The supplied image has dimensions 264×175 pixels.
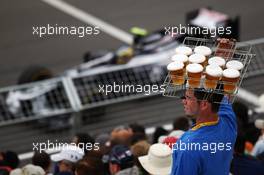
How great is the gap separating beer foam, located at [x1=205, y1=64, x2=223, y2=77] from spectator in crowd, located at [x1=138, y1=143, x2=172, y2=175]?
1432 mm

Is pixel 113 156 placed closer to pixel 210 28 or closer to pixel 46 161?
pixel 46 161

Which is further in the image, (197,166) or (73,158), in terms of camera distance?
(73,158)

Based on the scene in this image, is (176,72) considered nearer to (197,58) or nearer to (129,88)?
(197,58)

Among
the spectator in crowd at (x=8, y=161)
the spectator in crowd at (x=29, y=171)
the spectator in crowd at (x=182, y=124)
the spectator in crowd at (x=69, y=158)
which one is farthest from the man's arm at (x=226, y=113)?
the spectator in crowd at (x=8, y=161)

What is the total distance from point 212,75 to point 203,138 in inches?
24.2

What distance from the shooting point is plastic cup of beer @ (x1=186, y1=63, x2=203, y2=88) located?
6738mm

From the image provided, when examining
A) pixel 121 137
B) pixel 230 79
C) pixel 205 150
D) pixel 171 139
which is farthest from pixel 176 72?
pixel 121 137

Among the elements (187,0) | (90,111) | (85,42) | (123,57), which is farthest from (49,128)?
(187,0)

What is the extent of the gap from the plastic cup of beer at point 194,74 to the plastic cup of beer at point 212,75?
6cm

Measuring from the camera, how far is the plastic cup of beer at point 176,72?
6.86 metres

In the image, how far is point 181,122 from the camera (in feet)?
32.2

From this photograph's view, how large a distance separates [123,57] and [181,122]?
3321mm

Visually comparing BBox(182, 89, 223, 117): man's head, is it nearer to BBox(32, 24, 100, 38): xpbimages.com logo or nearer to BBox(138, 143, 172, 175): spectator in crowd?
BBox(138, 143, 172, 175): spectator in crowd

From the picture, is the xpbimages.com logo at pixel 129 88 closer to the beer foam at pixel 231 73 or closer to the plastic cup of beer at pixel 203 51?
the plastic cup of beer at pixel 203 51
